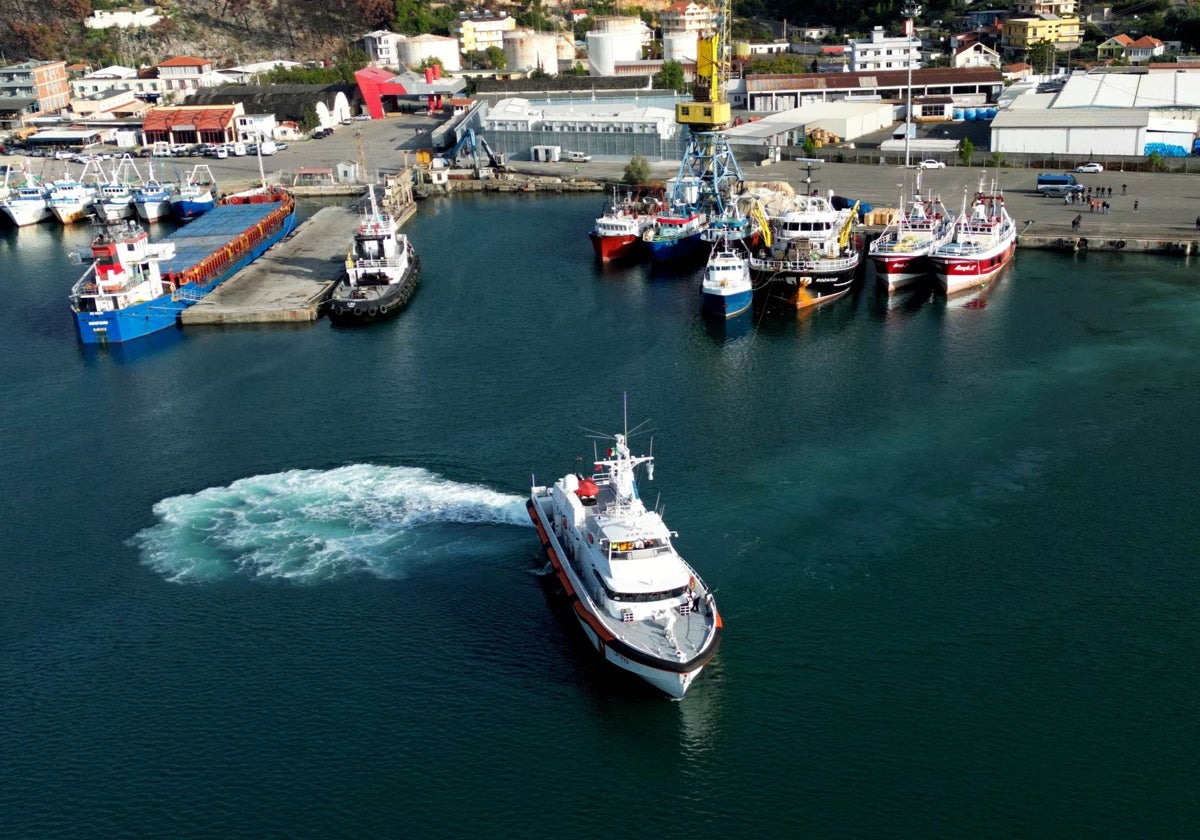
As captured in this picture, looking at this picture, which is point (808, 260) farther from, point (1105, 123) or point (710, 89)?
point (1105, 123)

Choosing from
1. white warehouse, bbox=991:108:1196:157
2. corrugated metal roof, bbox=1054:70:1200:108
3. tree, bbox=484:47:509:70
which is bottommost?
white warehouse, bbox=991:108:1196:157

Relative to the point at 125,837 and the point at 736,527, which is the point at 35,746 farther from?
the point at 736,527

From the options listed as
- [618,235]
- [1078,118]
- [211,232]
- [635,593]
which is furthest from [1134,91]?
[635,593]

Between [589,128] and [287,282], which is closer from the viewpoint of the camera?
[287,282]

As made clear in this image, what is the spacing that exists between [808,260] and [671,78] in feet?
223

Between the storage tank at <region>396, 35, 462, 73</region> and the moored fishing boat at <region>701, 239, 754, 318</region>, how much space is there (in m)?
95.5

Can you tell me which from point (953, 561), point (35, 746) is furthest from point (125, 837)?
point (953, 561)

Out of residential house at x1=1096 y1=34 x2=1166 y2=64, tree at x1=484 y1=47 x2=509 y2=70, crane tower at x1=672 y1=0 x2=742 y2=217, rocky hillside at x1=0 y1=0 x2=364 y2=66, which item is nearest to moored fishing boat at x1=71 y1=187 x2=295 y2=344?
crane tower at x1=672 y1=0 x2=742 y2=217

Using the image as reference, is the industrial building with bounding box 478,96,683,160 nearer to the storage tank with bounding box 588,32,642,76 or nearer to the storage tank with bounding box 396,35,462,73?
the storage tank with bounding box 588,32,642,76

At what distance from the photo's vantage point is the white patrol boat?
29.8m

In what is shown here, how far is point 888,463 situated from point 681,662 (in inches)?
632

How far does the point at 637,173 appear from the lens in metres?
87.7

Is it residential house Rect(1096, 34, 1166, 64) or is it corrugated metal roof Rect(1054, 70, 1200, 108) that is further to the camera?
residential house Rect(1096, 34, 1166, 64)

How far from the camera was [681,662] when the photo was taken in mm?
→ 29219
